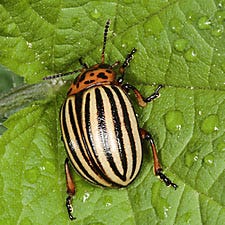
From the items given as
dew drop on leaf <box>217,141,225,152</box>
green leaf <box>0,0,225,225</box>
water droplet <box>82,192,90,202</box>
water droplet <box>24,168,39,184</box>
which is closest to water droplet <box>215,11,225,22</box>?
green leaf <box>0,0,225,225</box>

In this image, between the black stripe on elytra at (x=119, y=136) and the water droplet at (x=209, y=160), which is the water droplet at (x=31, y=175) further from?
the water droplet at (x=209, y=160)

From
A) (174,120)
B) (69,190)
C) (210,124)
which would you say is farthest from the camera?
(69,190)

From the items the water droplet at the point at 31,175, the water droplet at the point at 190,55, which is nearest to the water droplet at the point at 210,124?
the water droplet at the point at 190,55

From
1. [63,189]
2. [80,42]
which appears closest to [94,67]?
[80,42]

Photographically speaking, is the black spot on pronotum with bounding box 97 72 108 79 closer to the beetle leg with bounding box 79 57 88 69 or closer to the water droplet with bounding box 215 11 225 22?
the beetle leg with bounding box 79 57 88 69

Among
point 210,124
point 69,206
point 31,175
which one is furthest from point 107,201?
point 210,124

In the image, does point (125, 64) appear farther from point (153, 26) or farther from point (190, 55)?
point (190, 55)
